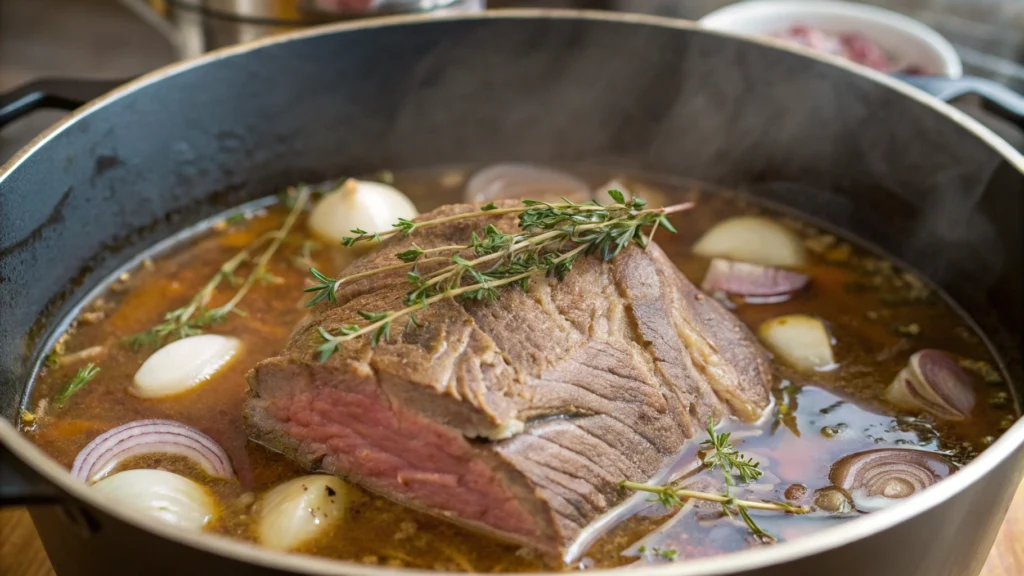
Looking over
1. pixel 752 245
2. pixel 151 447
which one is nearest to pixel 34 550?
pixel 151 447

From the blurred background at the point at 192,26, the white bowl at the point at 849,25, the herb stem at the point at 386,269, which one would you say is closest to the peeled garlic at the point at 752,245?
the white bowl at the point at 849,25

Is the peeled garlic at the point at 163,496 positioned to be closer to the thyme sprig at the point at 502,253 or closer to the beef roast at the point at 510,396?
the beef roast at the point at 510,396

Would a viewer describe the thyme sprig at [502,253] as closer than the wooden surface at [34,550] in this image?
Yes

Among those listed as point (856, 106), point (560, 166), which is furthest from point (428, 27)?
point (856, 106)

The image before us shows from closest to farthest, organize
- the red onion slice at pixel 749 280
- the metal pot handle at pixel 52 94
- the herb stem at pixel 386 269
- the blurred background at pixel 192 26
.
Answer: the herb stem at pixel 386 269 → the metal pot handle at pixel 52 94 → the red onion slice at pixel 749 280 → the blurred background at pixel 192 26

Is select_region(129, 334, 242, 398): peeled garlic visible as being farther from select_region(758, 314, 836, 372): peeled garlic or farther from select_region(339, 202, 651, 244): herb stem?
select_region(758, 314, 836, 372): peeled garlic

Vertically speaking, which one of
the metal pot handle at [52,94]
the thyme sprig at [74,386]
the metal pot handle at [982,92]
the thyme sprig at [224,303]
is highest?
the metal pot handle at [52,94]

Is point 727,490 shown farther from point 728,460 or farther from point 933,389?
point 933,389
